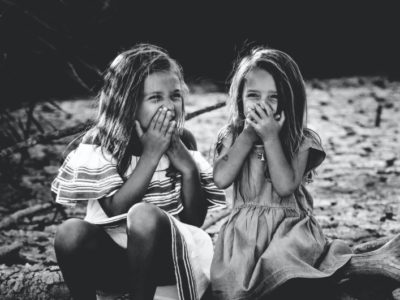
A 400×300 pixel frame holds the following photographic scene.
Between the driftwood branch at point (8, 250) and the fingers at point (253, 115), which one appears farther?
the driftwood branch at point (8, 250)

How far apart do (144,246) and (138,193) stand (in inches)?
10.5

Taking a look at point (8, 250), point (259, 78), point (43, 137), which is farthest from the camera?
point (43, 137)

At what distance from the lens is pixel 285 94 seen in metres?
2.15

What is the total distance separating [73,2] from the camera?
3.54 m

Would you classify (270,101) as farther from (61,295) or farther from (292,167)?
(61,295)

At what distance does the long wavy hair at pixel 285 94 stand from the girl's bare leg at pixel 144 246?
529 millimetres

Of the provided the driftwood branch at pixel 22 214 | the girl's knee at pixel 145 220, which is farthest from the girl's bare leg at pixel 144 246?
the driftwood branch at pixel 22 214

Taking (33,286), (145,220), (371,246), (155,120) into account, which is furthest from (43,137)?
(371,246)

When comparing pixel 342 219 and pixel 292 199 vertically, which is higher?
pixel 292 199

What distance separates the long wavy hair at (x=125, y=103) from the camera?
2.15 meters

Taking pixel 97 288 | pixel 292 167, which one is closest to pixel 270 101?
pixel 292 167

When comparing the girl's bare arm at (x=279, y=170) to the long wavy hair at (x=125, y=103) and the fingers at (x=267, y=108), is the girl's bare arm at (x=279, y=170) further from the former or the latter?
the long wavy hair at (x=125, y=103)

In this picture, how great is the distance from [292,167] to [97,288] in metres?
0.90

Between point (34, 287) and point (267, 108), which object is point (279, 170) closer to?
point (267, 108)
